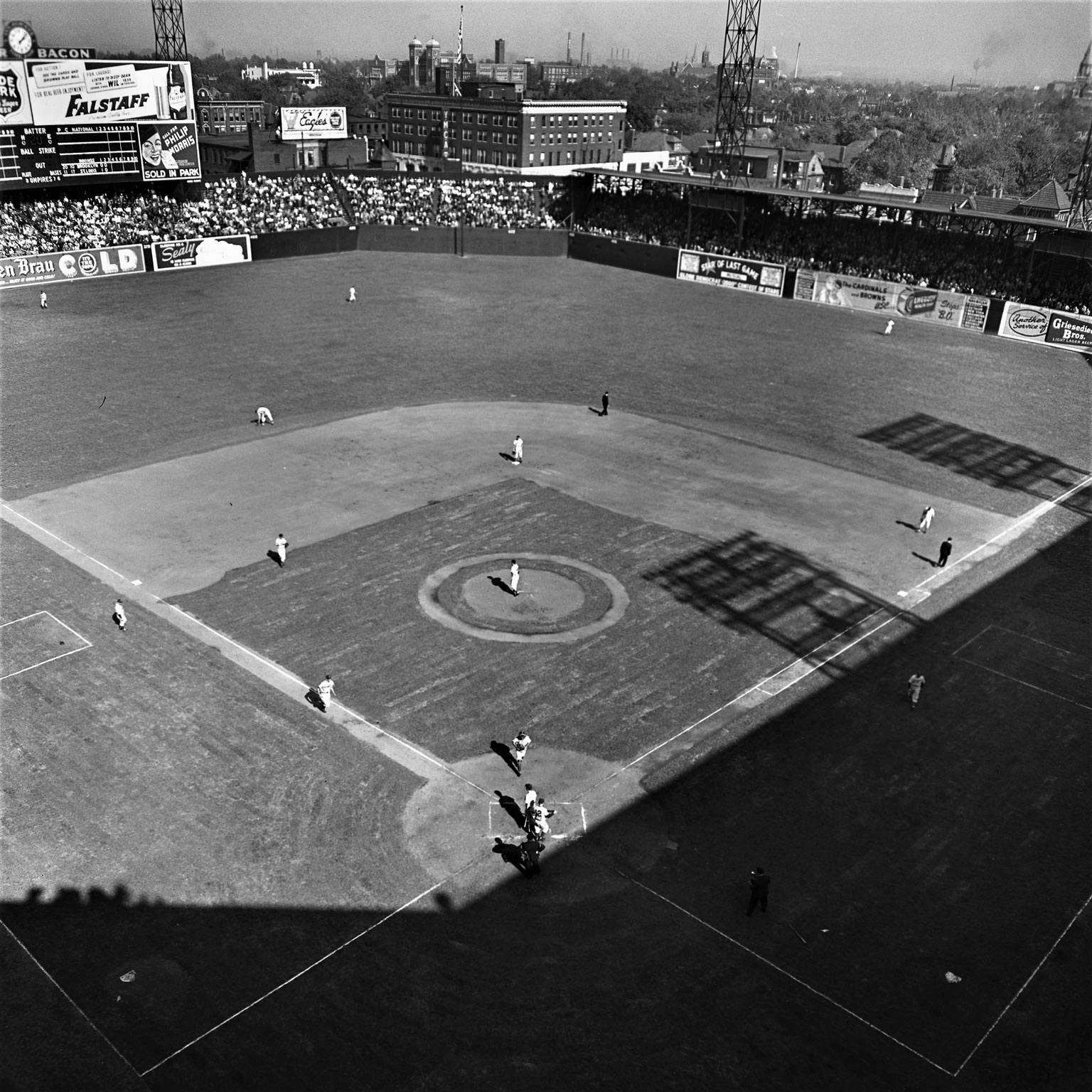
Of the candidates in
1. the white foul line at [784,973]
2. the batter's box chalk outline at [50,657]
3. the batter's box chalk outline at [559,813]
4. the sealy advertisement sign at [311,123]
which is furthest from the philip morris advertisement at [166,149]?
the white foul line at [784,973]

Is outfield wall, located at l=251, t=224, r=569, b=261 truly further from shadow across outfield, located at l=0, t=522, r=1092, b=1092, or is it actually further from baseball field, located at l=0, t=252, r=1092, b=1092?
shadow across outfield, located at l=0, t=522, r=1092, b=1092

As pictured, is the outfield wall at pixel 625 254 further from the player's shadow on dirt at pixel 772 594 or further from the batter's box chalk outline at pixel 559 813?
the batter's box chalk outline at pixel 559 813

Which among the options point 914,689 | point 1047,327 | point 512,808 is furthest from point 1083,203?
point 512,808

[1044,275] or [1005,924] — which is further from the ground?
[1044,275]

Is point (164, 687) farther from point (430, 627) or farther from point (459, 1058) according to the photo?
point (459, 1058)

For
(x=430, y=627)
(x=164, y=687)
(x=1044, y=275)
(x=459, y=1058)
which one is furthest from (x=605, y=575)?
(x=1044, y=275)
